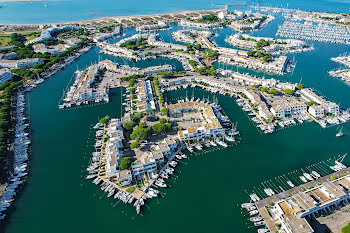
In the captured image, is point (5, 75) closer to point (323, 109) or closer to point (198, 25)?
point (323, 109)

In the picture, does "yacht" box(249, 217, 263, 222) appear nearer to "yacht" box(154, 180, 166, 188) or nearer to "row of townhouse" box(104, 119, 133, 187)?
"yacht" box(154, 180, 166, 188)

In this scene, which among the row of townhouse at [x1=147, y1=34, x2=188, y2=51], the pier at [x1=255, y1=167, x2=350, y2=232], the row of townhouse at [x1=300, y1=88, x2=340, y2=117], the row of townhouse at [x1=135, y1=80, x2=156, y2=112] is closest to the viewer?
the pier at [x1=255, y1=167, x2=350, y2=232]

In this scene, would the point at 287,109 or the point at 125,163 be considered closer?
the point at 125,163

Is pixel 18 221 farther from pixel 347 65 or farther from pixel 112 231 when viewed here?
pixel 347 65

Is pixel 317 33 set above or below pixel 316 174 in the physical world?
above

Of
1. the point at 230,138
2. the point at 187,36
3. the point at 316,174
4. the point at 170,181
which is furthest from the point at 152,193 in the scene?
the point at 187,36

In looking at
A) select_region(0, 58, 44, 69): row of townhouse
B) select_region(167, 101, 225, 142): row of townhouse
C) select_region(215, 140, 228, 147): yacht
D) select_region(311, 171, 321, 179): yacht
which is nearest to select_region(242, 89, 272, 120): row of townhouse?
select_region(167, 101, 225, 142): row of townhouse

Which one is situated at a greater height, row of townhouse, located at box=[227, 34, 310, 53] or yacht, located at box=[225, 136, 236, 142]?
row of townhouse, located at box=[227, 34, 310, 53]

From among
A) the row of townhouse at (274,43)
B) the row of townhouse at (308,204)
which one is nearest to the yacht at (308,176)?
the row of townhouse at (308,204)
